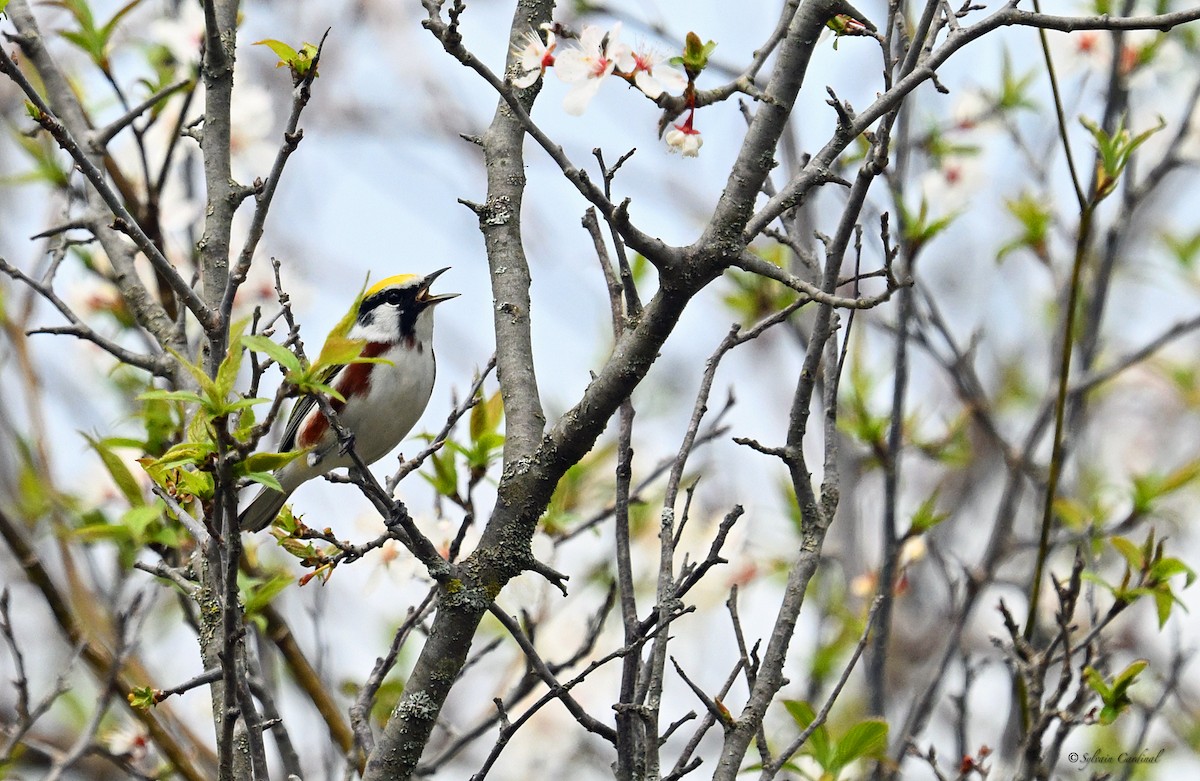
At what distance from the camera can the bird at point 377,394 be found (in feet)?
A: 14.3

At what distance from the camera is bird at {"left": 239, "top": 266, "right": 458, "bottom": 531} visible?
4.37m

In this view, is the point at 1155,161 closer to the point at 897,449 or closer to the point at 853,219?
the point at 897,449

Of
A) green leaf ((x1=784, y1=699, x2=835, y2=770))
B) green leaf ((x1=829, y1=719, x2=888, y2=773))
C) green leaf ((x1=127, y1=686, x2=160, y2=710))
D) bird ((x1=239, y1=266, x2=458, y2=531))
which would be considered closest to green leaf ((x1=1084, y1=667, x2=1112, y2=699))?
green leaf ((x1=829, y1=719, x2=888, y2=773))

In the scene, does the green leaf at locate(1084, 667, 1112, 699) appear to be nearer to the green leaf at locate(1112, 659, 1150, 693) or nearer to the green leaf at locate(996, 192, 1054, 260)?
the green leaf at locate(1112, 659, 1150, 693)

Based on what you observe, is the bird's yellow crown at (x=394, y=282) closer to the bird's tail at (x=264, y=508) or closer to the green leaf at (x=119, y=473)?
the bird's tail at (x=264, y=508)

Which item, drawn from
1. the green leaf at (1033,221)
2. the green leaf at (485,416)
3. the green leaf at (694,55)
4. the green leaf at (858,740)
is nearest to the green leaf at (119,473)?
the green leaf at (485,416)

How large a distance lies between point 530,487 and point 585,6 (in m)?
3.51

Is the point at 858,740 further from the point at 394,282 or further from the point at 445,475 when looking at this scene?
the point at 394,282

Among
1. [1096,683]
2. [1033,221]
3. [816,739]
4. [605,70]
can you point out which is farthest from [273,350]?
[1033,221]

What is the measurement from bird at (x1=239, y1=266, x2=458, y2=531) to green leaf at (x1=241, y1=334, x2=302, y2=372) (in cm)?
200

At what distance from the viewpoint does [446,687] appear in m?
2.66

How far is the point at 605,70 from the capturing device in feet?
7.48

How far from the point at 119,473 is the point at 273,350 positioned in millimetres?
1221

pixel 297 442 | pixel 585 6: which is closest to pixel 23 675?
pixel 297 442
